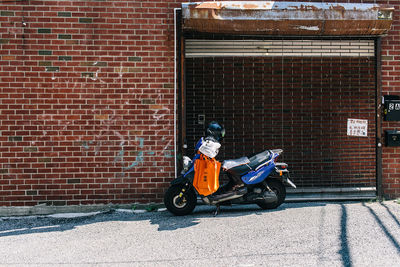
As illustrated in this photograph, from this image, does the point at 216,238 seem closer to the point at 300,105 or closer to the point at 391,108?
the point at 300,105

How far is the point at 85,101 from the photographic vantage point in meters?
7.34

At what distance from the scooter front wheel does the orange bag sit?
30 cm

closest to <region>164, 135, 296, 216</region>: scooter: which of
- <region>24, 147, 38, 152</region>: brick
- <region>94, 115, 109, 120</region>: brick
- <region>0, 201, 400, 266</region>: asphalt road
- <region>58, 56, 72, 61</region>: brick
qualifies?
<region>0, 201, 400, 266</region>: asphalt road

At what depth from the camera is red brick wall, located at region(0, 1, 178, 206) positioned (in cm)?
726

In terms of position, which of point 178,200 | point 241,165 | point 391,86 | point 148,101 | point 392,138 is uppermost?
point 391,86

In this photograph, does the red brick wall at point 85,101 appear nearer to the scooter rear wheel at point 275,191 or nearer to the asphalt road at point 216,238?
the asphalt road at point 216,238

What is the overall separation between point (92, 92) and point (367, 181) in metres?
5.64

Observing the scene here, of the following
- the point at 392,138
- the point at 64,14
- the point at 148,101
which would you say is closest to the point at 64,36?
the point at 64,14

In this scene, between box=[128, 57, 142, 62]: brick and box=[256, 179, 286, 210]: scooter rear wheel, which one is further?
box=[128, 57, 142, 62]: brick

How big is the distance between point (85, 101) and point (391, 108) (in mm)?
5606

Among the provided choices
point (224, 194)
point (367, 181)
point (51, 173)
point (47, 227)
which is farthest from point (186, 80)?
point (367, 181)

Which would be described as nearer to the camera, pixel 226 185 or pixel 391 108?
pixel 226 185

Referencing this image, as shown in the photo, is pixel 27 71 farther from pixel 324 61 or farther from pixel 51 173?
pixel 324 61

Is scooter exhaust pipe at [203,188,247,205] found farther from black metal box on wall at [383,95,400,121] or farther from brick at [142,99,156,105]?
black metal box on wall at [383,95,400,121]
